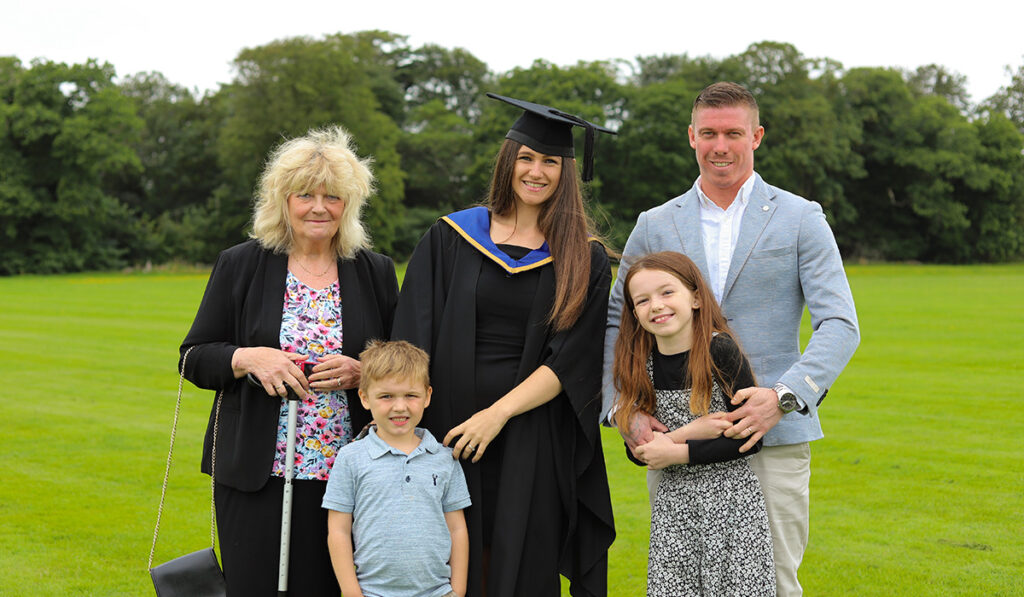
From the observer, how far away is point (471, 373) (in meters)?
3.44

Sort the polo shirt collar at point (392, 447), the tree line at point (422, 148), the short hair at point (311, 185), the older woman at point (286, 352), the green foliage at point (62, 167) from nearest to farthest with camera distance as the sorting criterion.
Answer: the polo shirt collar at point (392, 447) < the older woman at point (286, 352) < the short hair at point (311, 185) < the green foliage at point (62, 167) < the tree line at point (422, 148)

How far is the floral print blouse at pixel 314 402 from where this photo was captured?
3572 mm

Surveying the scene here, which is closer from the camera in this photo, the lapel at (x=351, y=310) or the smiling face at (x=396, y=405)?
the smiling face at (x=396, y=405)

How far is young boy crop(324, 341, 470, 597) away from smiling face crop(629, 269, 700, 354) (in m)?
0.80

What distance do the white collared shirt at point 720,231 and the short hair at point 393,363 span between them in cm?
115

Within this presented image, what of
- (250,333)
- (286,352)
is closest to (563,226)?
(286,352)

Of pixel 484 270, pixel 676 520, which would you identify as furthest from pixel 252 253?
pixel 676 520

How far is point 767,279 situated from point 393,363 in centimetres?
143

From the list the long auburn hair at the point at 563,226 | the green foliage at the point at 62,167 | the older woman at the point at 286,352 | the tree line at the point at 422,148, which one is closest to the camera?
the long auburn hair at the point at 563,226

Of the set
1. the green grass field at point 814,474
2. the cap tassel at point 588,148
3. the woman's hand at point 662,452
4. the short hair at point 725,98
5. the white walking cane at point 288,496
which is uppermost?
the short hair at point 725,98

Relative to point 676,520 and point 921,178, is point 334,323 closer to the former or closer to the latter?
point 676,520

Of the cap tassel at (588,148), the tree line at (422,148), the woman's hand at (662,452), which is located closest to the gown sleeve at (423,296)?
the cap tassel at (588,148)

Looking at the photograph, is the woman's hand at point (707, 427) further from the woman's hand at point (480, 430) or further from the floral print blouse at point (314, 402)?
the floral print blouse at point (314, 402)

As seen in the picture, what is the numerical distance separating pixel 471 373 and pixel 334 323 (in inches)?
24.5
